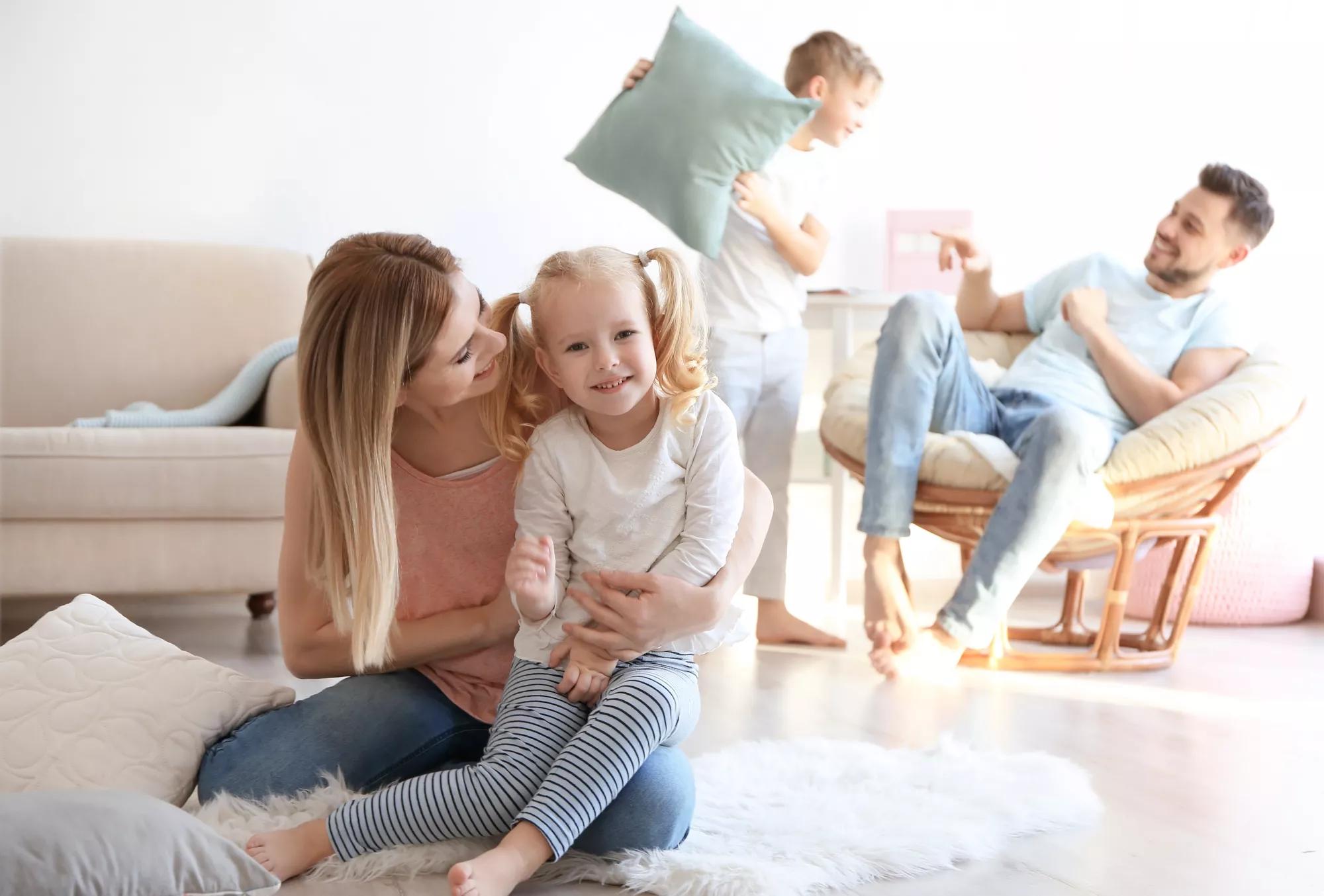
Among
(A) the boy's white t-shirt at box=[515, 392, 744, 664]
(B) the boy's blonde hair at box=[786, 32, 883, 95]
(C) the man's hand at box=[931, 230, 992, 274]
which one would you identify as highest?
(B) the boy's blonde hair at box=[786, 32, 883, 95]

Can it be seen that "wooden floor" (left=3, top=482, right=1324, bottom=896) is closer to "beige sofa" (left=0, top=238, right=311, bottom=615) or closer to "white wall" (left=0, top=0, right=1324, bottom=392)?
"beige sofa" (left=0, top=238, right=311, bottom=615)

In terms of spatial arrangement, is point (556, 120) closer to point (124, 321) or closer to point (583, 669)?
point (124, 321)

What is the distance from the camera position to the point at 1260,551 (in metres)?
2.97

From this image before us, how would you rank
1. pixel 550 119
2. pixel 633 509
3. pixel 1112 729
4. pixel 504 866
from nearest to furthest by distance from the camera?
pixel 504 866 → pixel 633 509 → pixel 1112 729 → pixel 550 119

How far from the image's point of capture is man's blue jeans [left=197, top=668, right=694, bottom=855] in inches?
54.5

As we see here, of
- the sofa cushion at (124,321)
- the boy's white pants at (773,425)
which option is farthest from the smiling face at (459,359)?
the sofa cushion at (124,321)

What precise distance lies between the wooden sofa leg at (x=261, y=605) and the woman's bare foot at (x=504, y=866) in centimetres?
185

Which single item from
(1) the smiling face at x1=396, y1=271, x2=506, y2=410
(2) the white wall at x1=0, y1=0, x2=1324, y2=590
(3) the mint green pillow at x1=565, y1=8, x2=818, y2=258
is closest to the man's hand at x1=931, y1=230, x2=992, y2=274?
(3) the mint green pillow at x1=565, y1=8, x2=818, y2=258

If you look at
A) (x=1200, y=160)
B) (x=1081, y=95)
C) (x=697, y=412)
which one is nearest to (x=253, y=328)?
(x=697, y=412)

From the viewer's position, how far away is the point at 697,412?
4.70 ft

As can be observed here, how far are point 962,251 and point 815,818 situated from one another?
159cm

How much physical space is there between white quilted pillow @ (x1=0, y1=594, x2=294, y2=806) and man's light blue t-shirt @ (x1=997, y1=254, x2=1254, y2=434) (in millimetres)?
1659

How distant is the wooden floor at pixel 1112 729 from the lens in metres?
1.33

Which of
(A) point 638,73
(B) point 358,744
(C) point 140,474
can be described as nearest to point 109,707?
(B) point 358,744
